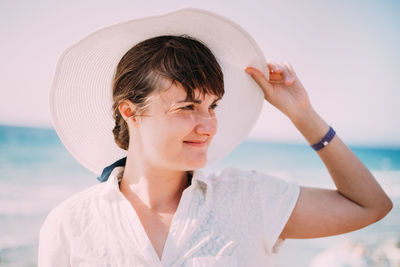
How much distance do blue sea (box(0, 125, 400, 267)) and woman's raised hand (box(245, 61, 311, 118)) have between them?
4223mm

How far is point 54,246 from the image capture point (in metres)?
1.48

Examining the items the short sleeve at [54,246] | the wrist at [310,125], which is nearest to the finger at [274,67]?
the wrist at [310,125]

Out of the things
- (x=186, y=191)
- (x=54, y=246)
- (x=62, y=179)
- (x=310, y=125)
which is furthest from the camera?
(x=62, y=179)

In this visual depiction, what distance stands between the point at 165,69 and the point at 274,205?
0.87 m

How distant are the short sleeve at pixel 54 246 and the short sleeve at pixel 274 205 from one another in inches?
37.0

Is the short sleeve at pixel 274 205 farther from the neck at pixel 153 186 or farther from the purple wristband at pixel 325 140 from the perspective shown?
the neck at pixel 153 186

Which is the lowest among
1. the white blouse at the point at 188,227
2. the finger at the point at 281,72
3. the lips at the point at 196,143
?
the white blouse at the point at 188,227

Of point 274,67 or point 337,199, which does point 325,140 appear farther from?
point 274,67

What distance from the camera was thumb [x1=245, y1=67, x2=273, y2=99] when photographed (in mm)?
1874

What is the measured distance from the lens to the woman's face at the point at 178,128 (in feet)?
4.92

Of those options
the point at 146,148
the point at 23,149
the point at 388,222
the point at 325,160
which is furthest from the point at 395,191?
the point at 23,149

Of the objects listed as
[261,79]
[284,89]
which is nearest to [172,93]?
[261,79]

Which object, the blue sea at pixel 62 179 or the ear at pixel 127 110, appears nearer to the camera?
the ear at pixel 127 110

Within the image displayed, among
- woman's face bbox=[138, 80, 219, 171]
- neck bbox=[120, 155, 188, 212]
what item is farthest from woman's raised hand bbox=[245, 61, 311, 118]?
neck bbox=[120, 155, 188, 212]
